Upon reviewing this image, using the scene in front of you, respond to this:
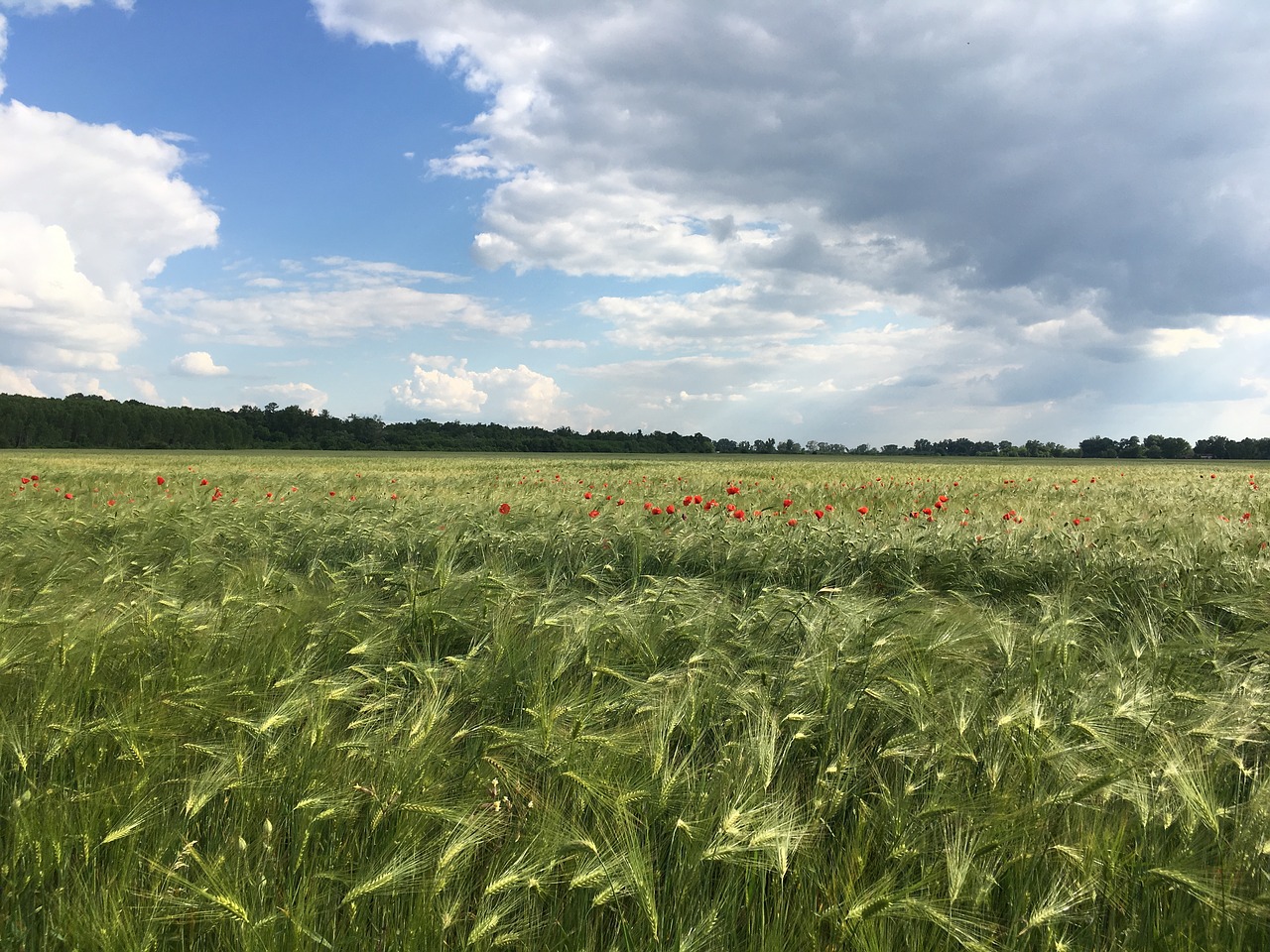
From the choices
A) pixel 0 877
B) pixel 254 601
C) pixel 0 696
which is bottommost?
pixel 0 877

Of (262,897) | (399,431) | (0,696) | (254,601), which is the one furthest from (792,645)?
(399,431)

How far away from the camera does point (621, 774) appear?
2086 millimetres

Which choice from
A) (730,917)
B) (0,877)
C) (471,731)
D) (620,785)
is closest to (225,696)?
(0,877)

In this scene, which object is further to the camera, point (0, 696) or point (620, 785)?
Answer: point (0, 696)

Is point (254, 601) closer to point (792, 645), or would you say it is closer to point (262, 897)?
point (262, 897)

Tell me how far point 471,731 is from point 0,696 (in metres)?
1.99

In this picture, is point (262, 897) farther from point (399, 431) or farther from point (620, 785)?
point (399, 431)

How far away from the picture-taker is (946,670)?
2.81 metres

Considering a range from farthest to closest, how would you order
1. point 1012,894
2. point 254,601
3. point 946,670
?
point 254,601, point 946,670, point 1012,894

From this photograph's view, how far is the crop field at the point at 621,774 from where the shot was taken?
5.63ft

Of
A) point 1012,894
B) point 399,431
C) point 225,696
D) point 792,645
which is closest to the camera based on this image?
point 1012,894

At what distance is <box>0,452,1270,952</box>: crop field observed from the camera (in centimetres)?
172

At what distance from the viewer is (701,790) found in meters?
2.02

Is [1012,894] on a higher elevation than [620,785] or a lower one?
lower
